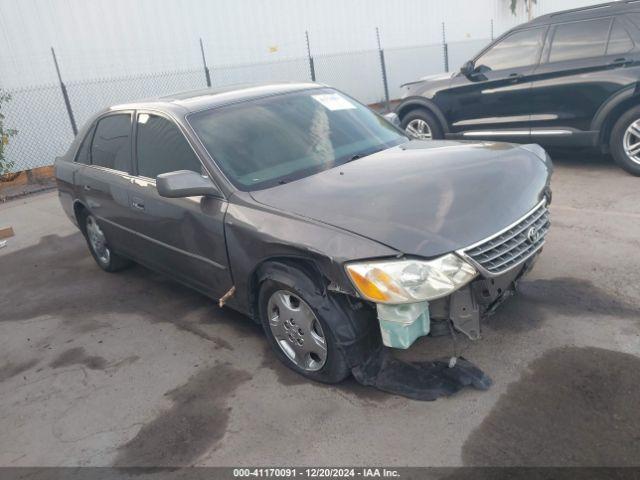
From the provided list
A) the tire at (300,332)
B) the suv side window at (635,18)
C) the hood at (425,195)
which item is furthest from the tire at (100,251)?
the suv side window at (635,18)

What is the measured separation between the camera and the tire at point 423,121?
24.7 ft

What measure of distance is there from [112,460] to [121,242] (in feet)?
7.53

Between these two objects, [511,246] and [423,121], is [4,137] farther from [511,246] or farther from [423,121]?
[511,246]

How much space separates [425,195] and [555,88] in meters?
4.39

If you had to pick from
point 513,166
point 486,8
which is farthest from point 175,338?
point 486,8

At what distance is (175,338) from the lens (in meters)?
3.86

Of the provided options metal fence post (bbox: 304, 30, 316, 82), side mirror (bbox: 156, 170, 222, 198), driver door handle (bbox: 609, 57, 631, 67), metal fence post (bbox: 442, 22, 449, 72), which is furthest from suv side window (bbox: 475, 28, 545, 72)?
metal fence post (bbox: 442, 22, 449, 72)

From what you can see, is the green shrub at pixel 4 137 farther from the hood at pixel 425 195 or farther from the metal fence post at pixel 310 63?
the hood at pixel 425 195

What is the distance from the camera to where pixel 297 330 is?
305cm

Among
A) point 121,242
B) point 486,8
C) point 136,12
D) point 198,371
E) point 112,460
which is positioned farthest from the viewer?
point 486,8


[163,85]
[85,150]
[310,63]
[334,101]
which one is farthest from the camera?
[310,63]

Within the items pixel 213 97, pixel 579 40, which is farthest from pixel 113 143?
pixel 579 40

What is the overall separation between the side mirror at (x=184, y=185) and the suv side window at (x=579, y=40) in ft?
16.5

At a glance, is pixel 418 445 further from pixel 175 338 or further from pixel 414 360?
pixel 175 338
